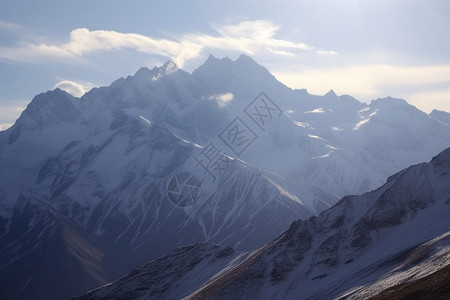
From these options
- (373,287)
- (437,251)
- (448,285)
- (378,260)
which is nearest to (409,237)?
(378,260)

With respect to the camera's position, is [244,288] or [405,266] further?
[244,288]

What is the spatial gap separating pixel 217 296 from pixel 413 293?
79650 mm

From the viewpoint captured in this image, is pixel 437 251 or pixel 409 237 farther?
pixel 409 237

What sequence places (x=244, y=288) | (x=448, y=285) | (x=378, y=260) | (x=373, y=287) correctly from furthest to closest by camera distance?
(x=244, y=288)
(x=378, y=260)
(x=373, y=287)
(x=448, y=285)

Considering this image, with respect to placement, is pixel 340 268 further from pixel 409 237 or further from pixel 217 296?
pixel 217 296

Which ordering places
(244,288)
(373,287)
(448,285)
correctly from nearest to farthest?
(448,285), (373,287), (244,288)

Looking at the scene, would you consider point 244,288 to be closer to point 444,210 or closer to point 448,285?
point 444,210

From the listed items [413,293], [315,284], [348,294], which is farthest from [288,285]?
[413,293]

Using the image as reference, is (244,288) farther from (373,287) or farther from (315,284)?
(373,287)

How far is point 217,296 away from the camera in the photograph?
194 m

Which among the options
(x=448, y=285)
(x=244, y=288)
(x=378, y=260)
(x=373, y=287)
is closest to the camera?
(x=448, y=285)

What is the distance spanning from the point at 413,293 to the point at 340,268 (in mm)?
65838

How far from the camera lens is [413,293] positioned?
125 m

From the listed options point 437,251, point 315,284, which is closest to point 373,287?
point 437,251
